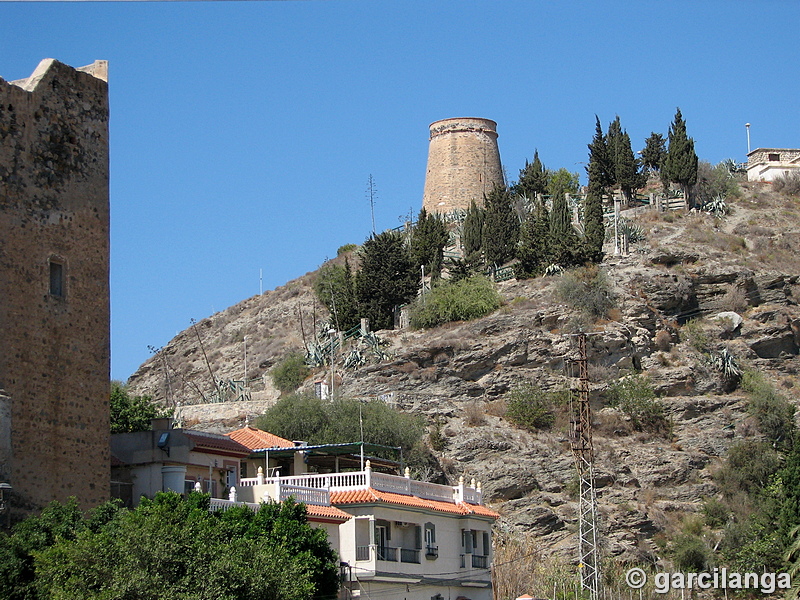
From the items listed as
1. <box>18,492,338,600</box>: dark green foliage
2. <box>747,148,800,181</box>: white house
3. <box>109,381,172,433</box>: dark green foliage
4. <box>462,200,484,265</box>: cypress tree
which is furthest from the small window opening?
<box>747,148,800,181</box>: white house

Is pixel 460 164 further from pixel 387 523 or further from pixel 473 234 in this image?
pixel 387 523

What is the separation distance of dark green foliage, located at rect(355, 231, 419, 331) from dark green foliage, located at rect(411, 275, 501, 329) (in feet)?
5.97

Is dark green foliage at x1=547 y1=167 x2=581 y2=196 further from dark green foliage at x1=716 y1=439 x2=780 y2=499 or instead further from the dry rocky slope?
dark green foliage at x1=716 y1=439 x2=780 y2=499

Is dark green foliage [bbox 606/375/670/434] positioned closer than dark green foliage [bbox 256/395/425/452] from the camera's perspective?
No

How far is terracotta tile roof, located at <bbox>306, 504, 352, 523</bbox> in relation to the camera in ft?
107

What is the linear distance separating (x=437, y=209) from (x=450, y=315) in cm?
2231

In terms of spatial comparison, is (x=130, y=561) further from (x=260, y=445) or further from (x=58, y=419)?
(x=260, y=445)

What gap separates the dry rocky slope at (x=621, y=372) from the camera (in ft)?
170

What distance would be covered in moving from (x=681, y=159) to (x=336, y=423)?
3111cm

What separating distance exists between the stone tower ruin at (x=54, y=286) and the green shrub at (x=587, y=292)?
31.0 m

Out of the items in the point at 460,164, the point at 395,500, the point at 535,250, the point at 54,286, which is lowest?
the point at 395,500

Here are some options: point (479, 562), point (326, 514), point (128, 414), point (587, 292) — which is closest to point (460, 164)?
point (587, 292)

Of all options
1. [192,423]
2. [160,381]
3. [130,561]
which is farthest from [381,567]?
[160,381]

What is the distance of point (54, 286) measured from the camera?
99.3 ft
